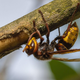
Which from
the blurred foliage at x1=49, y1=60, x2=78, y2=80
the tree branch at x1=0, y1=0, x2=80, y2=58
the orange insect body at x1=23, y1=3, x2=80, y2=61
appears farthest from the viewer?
the blurred foliage at x1=49, y1=60, x2=78, y2=80

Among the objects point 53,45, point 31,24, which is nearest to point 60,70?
point 53,45

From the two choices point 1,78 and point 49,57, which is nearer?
point 49,57

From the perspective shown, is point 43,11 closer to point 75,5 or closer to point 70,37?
point 75,5

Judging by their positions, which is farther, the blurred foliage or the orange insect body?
the blurred foliage

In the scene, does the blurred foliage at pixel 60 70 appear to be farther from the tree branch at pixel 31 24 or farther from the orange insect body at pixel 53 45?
the tree branch at pixel 31 24

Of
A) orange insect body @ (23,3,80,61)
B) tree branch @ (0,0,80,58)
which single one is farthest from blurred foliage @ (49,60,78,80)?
tree branch @ (0,0,80,58)

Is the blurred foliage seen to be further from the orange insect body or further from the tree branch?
the tree branch

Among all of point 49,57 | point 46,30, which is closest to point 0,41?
point 46,30
